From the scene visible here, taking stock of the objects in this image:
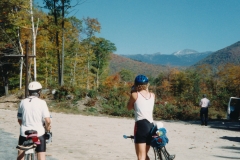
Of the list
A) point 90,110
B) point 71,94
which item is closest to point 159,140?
point 90,110

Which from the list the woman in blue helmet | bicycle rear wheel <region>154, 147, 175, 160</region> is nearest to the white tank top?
the woman in blue helmet

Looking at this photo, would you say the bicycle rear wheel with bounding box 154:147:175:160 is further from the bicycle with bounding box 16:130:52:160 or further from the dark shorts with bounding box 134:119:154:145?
the bicycle with bounding box 16:130:52:160

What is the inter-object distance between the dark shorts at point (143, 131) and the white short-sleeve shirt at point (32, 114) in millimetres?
1476

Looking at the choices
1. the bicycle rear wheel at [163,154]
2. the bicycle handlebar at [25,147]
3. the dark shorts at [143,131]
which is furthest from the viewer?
the bicycle rear wheel at [163,154]

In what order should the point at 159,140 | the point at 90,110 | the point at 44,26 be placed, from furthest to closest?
1. the point at 44,26
2. the point at 90,110
3. the point at 159,140

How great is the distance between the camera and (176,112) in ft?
89.2

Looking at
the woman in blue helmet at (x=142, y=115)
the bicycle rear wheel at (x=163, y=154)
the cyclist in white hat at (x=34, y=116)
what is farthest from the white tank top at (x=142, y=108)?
the cyclist in white hat at (x=34, y=116)

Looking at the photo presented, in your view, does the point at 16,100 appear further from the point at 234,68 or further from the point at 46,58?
the point at 234,68

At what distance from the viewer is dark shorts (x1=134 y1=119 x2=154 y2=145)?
480 cm

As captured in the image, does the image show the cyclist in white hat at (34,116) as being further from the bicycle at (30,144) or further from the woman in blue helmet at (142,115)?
the woman in blue helmet at (142,115)

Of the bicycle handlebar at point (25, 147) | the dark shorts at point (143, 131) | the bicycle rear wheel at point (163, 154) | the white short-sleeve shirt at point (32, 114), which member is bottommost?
the bicycle rear wheel at point (163, 154)

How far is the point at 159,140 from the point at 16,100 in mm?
25052

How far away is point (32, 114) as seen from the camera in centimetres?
480

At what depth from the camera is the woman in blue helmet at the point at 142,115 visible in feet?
15.8
